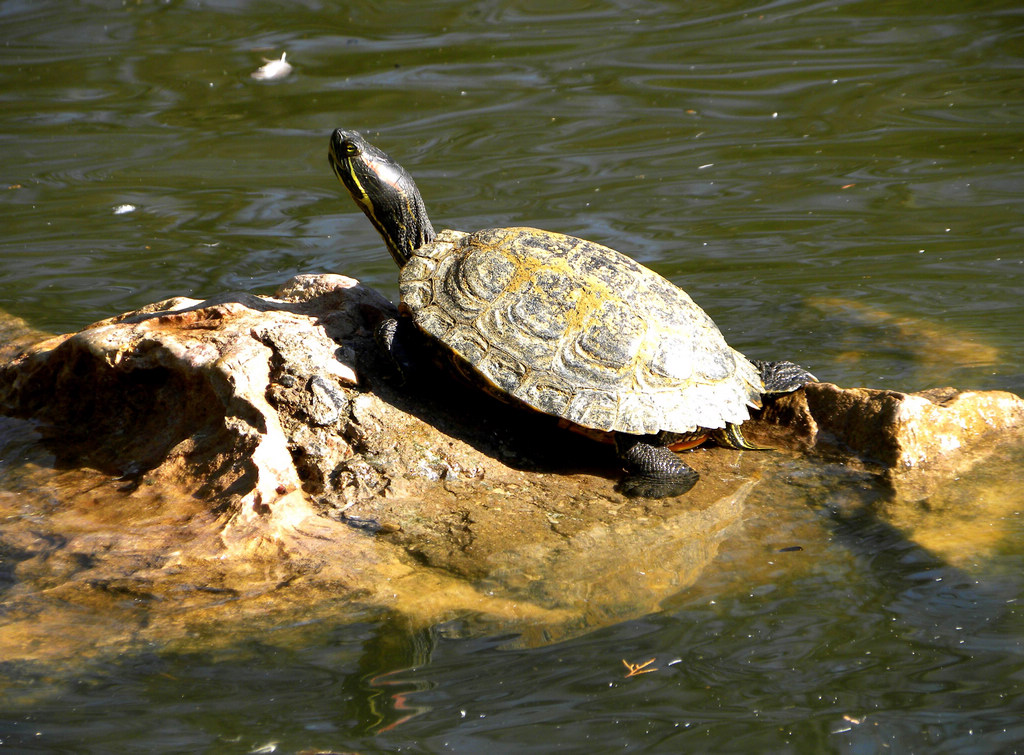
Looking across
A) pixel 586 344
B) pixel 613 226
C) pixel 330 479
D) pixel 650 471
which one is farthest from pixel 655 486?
pixel 613 226

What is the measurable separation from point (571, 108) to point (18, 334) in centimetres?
553

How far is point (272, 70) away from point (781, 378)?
7.58m

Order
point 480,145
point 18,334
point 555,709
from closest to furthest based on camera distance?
point 555,709 → point 18,334 → point 480,145

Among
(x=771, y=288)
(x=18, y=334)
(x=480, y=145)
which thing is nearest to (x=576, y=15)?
(x=480, y=145)

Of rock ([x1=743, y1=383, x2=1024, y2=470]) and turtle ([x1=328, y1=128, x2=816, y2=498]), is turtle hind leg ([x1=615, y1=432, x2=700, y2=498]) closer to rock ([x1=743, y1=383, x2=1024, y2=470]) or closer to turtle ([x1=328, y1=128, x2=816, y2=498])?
turtle ([x1=328, y1=128, x2=816, y2=498])

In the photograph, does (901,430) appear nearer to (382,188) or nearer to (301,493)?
(301,493)

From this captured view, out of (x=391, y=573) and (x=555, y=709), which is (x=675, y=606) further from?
(x=391, y=573)

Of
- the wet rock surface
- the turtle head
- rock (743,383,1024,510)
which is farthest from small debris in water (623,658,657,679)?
the turtle head

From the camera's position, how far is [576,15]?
10.5 metres

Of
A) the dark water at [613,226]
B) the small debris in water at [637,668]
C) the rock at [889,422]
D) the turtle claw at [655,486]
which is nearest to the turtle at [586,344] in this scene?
the turtle claw at [655,486]

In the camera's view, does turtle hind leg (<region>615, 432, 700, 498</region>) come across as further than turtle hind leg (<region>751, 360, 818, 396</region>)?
No

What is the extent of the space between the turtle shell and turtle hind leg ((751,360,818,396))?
0.53 ft

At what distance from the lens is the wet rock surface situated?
2.85 meters

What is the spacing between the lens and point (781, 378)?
3896 millimetres
